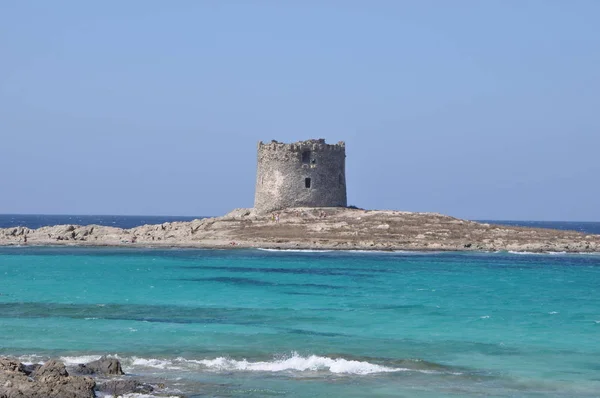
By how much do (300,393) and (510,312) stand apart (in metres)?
13.0

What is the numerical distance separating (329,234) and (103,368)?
3773 centimetres

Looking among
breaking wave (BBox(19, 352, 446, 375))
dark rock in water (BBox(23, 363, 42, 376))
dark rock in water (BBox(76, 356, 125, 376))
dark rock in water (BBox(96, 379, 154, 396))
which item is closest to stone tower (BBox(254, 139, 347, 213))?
breaking wave (BBox(19, 352, 446, 375))

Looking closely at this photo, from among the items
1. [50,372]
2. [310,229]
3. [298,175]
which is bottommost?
[50,372]

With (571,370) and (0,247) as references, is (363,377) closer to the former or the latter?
(571,370)

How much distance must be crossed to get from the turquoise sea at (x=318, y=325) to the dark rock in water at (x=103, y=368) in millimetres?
511

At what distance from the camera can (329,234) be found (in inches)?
2147

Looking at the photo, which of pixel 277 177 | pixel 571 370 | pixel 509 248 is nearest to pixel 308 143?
pixel 277 177

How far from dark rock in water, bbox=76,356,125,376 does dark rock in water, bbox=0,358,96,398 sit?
4.73ft

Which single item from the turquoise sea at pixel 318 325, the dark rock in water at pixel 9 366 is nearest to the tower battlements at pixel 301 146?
the turquoise sea at pixel 318 325

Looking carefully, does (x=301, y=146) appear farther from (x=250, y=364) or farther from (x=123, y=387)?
(x=123, y=387)

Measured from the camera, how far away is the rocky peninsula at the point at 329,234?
174 feet

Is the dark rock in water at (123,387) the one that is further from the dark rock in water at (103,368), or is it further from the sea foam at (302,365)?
the sea foam at (302,365)

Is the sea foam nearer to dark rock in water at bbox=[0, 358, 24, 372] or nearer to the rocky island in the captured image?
dark rock in water at bbox=[0, 358, 24, 372]

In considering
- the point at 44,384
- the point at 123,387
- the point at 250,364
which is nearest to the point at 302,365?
the point at 250,364
